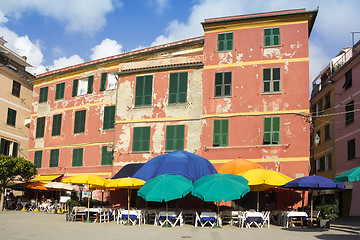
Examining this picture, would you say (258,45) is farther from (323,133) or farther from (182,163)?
(323,133)

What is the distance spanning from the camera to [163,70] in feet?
88.6

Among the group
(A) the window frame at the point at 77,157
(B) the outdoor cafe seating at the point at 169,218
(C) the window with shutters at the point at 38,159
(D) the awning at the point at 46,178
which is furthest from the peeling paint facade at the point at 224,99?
(C) the window with shutters at the point at 38,159

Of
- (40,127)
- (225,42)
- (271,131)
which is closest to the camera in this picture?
(271,131)

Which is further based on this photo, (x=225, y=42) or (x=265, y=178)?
(x=225, y=42)

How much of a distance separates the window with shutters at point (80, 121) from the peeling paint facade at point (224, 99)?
3.13 meters

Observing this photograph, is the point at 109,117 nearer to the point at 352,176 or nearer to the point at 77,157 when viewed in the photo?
the point at 77,157

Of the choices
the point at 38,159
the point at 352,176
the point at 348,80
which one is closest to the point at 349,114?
the point at 348,80

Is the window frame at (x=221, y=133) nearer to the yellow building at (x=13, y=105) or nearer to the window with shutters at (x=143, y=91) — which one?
the window with shutters at (x=143, y=91)

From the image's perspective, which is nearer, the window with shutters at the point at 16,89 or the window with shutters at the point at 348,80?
the window with shutters at the point at 348,80

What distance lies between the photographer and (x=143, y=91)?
27.4m

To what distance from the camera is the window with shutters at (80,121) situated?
3169 centimetres

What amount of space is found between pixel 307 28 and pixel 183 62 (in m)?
7.90

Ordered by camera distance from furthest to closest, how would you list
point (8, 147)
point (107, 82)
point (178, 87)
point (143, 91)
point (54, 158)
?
1. point (8, 147)
2. point (54, 158)
3. point (107, 82)
4. point (143, 91)
5. point (178, 87)

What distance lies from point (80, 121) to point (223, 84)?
12.5m
